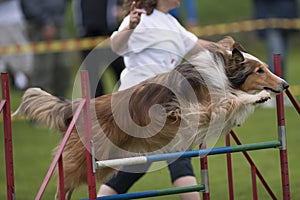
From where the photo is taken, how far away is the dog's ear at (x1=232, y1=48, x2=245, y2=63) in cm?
489

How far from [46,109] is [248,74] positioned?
138cm

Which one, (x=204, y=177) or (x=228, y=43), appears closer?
(x=204, y=177)

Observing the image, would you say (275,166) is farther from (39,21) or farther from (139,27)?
(39,21)

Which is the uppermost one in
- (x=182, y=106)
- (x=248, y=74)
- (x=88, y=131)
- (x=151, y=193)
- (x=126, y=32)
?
(x=126, y=32)

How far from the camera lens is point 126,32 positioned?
209 inches

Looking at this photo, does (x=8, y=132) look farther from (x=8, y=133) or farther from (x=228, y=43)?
(x=228, y=43)

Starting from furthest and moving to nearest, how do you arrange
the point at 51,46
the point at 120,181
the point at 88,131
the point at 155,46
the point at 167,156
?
the point at 51,46 < the point at 120,181 < the point at 155,46 < the point at 167,156 < the point at 88,131

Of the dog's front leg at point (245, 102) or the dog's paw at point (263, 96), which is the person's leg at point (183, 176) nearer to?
the dog's front leg at point (245, 102)

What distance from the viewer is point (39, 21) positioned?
41.8ft

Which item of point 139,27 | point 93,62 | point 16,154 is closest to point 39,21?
point 93,62

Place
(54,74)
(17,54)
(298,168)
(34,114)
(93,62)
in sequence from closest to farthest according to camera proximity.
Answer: (34,114) < (298,168) < (93,62) < (54,74) < (17,54)

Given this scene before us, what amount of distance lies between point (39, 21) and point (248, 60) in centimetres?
826

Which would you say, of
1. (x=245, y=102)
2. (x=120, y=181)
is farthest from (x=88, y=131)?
(x=120, y=181)

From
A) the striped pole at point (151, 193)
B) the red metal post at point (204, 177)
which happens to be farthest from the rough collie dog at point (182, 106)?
the striped pole at point (151, 193)
